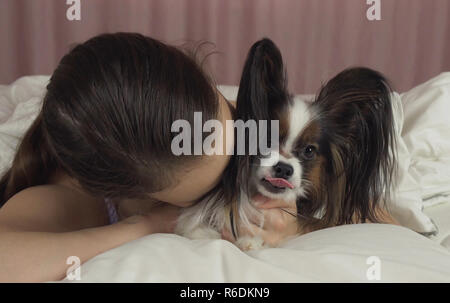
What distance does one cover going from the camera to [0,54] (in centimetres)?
301

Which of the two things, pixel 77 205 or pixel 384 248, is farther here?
pixel 77 205

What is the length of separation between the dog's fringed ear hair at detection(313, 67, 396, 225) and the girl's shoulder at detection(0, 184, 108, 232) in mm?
701

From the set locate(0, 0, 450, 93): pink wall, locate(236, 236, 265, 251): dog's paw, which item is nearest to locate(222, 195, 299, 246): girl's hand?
locate(236, 236, 265, 251): dog's paw

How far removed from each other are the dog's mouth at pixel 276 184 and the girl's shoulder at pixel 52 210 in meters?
0.54

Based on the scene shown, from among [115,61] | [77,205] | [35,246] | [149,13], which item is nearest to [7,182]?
[77,205]

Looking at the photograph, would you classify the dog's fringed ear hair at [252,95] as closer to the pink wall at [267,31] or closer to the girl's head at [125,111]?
the girl's head at [125,111]

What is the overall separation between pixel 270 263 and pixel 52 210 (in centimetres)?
66

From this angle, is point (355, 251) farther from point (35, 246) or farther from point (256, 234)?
point (35, 246)

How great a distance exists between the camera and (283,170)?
1162mm

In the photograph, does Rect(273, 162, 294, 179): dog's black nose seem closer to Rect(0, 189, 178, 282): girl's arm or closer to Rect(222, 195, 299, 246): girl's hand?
Rect(222, 195, 299, 246): girl's hand

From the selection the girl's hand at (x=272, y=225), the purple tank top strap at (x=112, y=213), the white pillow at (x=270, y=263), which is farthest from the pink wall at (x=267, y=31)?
the white pillow at (x=270, y=263)

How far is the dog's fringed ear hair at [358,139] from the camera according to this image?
1169 millimetres
